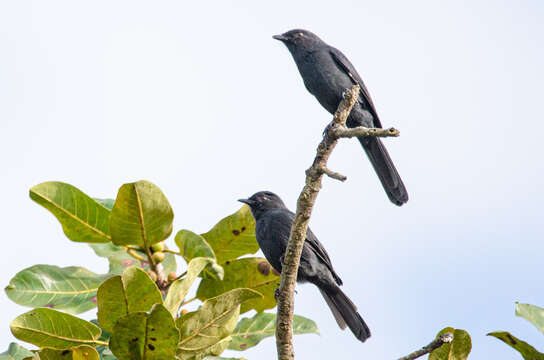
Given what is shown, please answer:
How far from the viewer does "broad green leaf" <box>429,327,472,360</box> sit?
126 inches

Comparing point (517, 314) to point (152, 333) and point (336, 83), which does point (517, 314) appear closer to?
point (152, 333)

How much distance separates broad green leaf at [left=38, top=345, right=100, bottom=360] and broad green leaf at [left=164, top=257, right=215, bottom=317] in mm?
450

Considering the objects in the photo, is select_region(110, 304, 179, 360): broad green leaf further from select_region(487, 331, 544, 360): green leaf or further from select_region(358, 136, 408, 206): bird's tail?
select_region(358, 136, 408, 206): bird's tail

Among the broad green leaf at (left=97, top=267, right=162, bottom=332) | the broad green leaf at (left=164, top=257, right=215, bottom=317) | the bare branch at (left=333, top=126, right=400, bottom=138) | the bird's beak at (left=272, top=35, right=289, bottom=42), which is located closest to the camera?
the broad green leaf at (left=97, top=267, right=162, bottom=332)

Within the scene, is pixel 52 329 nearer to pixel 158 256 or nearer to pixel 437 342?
pixel 158 256

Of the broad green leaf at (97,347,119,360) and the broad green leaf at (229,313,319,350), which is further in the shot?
the broad green leaf at (229,313,319,350)

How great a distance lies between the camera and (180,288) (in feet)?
11.2

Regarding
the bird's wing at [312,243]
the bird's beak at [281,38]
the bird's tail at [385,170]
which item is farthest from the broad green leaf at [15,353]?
the bird's beak at [281,38]

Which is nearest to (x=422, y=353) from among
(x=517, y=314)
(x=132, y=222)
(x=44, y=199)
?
(x=517, y=314)

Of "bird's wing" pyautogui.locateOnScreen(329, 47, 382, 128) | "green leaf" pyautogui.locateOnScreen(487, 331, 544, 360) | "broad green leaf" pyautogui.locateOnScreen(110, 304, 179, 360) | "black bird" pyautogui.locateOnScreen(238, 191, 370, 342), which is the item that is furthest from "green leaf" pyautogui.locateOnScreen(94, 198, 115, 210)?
"bird's wing" pyautogui.locateOnScreen(329, 47, 382, 128)

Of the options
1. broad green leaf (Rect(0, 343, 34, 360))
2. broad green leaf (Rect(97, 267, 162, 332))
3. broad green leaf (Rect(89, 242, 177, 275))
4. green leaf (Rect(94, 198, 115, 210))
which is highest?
green leaf (Rect(94, 198, 115, 210))

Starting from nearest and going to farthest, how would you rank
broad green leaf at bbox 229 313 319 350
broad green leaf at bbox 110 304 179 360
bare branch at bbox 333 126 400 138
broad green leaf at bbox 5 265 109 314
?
broad green leaf at bbox 110 304 179 360 < bare branch at bbox 333 126 400 138 < broad green leaf at bbox 5 265 109 314 < broad green leaf at bbox 229 313 319 350

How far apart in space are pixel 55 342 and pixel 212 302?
0.86 meters

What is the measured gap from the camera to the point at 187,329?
10.7 ft
